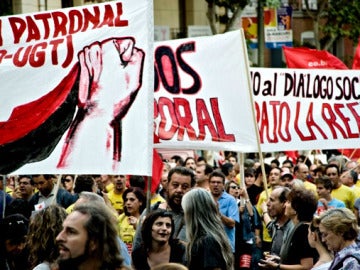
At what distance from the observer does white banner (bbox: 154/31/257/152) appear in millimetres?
12477

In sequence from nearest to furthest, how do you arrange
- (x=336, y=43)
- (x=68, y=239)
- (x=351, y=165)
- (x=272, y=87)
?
(x=68, y=239)
(x=272, y=87)
(x=351, y=165)
(x=336, y=43)

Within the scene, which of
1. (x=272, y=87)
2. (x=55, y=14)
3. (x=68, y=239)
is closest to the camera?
(x=68, y=239)

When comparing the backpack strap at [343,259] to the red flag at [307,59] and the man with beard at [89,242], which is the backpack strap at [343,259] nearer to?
the man with beard at [89,242]

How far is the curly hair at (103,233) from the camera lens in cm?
666

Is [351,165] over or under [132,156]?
under

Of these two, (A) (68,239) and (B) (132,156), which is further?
(B) (132,156)

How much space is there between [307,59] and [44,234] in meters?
11.2

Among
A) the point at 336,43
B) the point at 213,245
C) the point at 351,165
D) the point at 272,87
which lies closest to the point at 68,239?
the point at 213,245

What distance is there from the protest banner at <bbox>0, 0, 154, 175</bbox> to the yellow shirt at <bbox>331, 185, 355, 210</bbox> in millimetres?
6523

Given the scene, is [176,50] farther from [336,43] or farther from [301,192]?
[336,43]

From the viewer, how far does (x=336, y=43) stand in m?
53.0

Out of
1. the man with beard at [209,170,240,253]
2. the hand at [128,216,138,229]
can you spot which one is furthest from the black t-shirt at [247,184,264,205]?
the hand at [128,216,138,229]

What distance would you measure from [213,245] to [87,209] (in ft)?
8.87

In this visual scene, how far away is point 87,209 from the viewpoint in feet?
22.5
